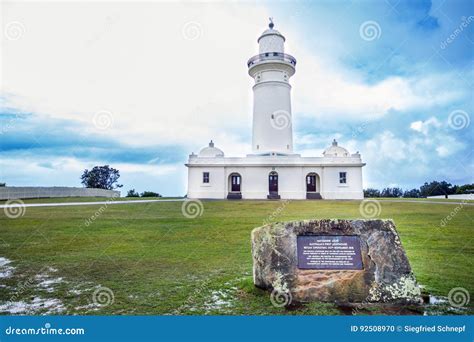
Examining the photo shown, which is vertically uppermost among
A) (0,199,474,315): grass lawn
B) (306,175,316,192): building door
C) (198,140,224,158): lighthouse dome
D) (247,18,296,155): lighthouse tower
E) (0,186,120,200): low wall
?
(247,18,296,155): lighthouse tower

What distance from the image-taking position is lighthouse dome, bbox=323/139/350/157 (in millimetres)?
26812

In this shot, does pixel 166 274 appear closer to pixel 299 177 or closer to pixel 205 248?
pixel 205 248

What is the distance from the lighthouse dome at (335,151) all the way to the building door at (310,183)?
2559mm

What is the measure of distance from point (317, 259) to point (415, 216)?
372 inches

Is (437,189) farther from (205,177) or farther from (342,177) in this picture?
(205,177)

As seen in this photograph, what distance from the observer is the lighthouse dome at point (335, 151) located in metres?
26.8

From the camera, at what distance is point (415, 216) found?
39.4ft

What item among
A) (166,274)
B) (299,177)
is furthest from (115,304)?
(299,177)

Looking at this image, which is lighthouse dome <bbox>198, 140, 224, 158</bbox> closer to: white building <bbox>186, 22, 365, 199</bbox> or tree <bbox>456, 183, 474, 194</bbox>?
white building <bbox>186, 22, 365, 199</bbox>

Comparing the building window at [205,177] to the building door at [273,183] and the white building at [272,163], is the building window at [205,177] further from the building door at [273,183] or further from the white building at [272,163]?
the building door at [273,183]

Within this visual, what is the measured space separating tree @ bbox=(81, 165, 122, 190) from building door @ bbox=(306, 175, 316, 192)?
2063cm

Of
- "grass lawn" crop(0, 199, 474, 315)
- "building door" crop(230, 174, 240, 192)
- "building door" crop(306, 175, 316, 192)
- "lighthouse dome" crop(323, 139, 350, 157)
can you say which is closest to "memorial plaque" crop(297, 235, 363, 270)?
"grass lawn" crop(0, 199, 474, 315)

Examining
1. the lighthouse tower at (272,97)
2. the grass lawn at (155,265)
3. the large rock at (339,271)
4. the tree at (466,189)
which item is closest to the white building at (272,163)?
the lighthouse tower at (272,97)

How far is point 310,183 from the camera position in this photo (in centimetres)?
2620
